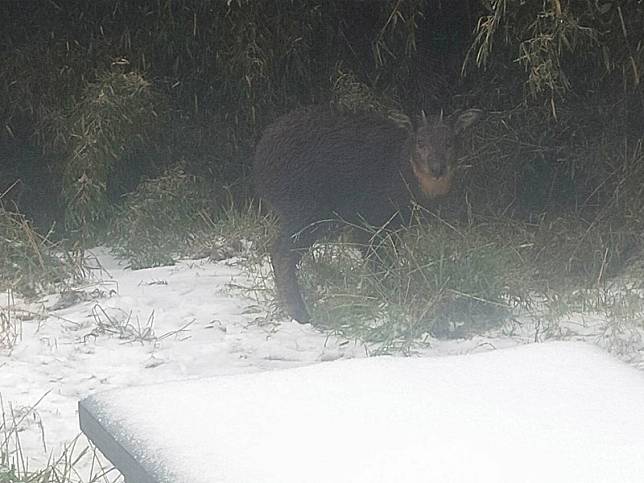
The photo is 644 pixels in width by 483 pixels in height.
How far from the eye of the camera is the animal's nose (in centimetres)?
346

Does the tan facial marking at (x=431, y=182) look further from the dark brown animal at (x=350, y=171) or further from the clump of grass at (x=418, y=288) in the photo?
the clump of grass at (x=418, y=288)

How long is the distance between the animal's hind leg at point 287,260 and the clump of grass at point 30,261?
713 mm

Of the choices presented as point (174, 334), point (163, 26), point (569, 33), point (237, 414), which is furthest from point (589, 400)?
point (163, 26)

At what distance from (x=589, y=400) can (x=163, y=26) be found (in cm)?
324

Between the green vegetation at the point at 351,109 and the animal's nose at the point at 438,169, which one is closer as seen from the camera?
the green vegetation at the point at 351,109

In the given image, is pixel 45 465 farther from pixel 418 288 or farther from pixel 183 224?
pixel 183 224

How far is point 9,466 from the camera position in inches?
89.1

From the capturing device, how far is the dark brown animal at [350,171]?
3.49 metres

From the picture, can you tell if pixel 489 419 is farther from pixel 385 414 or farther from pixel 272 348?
pixel 272 348

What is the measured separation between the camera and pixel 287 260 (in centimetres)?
358

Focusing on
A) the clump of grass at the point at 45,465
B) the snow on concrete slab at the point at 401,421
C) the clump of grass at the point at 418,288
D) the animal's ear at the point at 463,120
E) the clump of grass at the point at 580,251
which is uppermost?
the snow on concrete slab at the point at 401,421

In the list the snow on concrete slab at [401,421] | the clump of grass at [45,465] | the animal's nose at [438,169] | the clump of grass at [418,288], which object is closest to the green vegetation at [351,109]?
the clump of grass at [418,288]

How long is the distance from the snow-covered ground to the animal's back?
37 cm

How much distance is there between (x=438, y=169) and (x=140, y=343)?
1059mm
